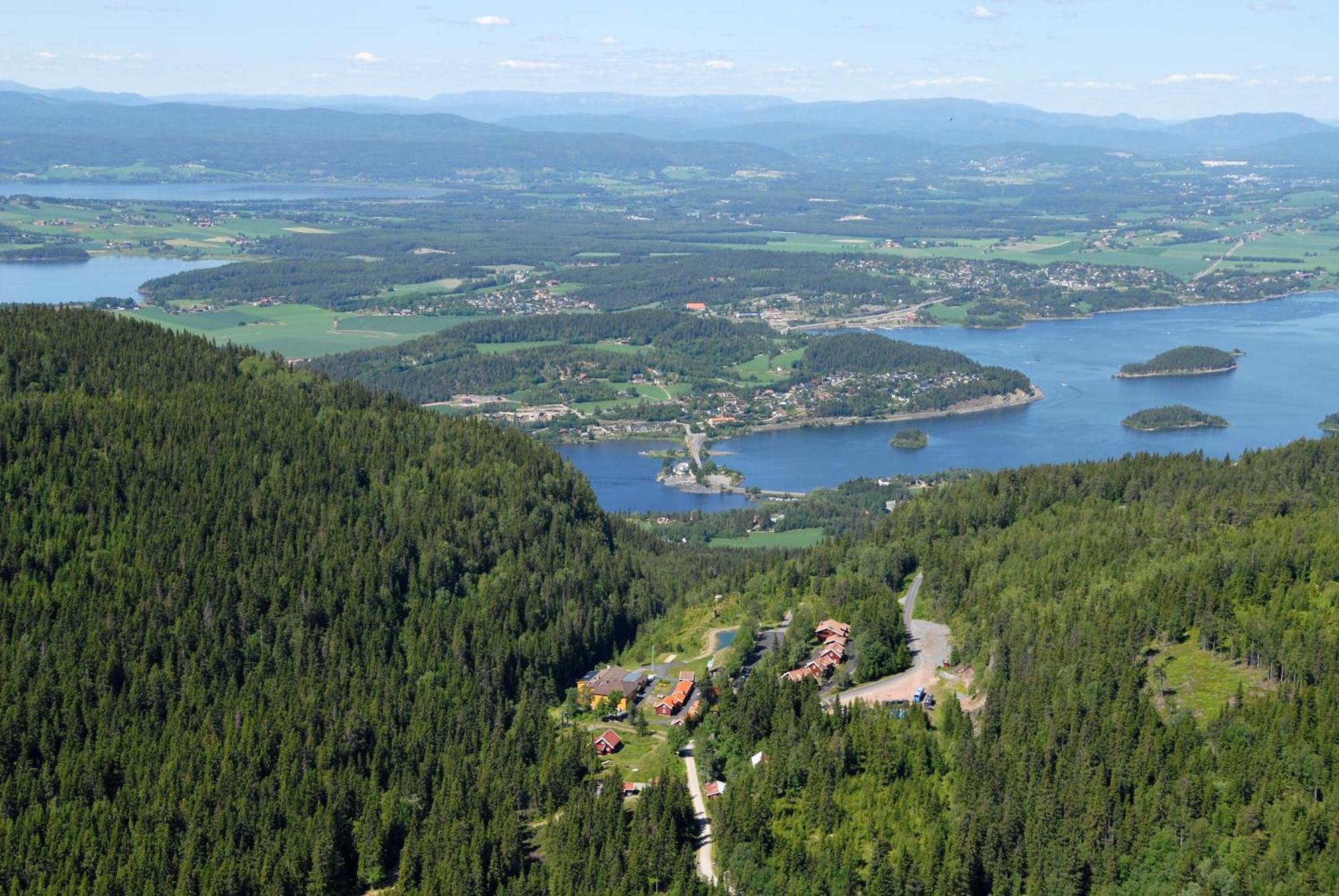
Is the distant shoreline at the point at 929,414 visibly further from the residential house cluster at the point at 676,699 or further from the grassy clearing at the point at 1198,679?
the grassy clearing at the point at 1198,679

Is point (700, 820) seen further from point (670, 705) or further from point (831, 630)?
point (831, 630)

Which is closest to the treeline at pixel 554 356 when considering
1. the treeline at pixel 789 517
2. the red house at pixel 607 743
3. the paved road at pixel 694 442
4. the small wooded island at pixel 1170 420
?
the paved road at pixel 694 442

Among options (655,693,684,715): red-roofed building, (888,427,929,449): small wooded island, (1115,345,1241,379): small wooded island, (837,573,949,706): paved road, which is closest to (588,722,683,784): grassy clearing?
(655,693,684,715): red-roofed building

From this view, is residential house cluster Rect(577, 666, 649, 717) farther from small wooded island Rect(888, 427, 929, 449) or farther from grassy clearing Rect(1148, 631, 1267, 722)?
small wooded island Rect(888, 427, 929, 449)

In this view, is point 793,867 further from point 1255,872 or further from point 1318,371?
point 1318,371

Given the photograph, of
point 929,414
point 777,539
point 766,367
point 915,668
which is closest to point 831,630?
point 915,668

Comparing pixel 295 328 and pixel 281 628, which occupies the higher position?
pixel 281 628

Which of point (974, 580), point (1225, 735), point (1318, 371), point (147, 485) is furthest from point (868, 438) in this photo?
point (1225, 735)
